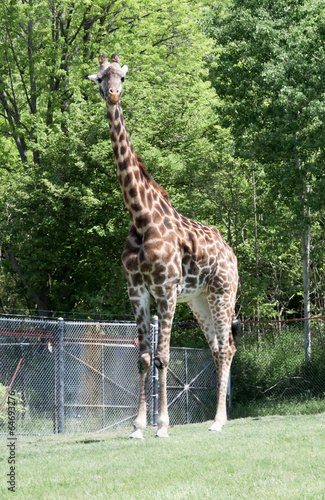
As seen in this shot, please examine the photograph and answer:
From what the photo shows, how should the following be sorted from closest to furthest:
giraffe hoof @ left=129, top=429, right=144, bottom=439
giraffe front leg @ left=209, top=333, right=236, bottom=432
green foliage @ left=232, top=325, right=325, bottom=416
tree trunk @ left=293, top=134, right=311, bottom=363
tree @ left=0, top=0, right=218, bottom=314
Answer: giraffe hoof @ left=129, top=429, right=144, bottom=439
giraffe front leg @ left=209, top=333, right=236, bottom=432
tree trunk @ left=293, top=134, right=311, bottom=363
green foliage @ left=232, top=325, right=325, bottom=416
tree @ left=0, top=0, right=218, bottom=314

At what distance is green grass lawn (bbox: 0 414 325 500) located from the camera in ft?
16.1

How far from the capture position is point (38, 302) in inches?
859

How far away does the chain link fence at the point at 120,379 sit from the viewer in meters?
13.2

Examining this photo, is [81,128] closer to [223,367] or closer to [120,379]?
[120,379]

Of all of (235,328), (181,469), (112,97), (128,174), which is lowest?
(181,469)

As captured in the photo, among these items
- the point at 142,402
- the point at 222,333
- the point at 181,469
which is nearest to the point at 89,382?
the point at 222,333

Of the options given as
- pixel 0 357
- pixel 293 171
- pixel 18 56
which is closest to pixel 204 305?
pixel 293 171

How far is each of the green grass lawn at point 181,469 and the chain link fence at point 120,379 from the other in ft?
16.8

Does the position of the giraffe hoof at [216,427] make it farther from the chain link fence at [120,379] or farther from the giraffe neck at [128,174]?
the chain link fence at [120,379]

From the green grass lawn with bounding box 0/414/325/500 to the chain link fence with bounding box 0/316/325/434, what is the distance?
201 inches

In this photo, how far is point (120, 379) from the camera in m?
14.5

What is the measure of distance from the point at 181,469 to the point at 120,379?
28.9 feet

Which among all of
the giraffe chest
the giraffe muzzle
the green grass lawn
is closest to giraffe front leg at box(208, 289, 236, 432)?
the giraffe chest

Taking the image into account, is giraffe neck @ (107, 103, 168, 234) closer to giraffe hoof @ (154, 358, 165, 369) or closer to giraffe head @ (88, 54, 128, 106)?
giraffe head @ (88, 54, 128, 106)
